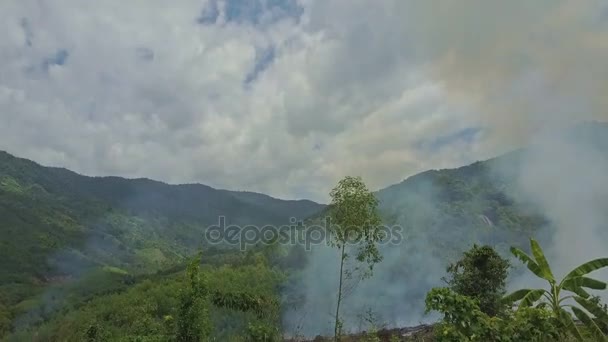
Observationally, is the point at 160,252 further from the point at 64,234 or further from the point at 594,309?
the point at 594,309

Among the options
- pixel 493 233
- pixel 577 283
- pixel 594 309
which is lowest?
pixel 594 309

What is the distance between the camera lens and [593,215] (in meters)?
116

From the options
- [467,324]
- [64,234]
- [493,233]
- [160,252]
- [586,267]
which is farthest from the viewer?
[160,252]

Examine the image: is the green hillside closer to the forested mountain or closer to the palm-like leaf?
the forested mountain

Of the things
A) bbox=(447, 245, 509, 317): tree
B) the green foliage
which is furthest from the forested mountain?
the green foliage

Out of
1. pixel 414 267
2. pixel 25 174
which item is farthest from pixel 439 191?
pixel 25 174

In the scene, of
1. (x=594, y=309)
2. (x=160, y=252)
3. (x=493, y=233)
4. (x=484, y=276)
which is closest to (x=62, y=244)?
(x=160, y=252)

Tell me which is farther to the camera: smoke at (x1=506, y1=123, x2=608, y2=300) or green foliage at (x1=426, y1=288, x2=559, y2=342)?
smoke at (x1=506, y1=123, x2=608, y2=300)

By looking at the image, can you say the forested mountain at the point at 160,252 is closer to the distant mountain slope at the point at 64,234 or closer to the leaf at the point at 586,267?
the distant mountain slope at the point at 64,234

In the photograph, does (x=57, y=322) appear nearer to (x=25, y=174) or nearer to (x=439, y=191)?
(x=439, y=191)

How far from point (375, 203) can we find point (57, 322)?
269ft

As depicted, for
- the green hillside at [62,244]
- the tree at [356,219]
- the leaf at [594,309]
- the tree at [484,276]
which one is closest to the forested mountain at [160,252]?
the green hillside at [62,244]

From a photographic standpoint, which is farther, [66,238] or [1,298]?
[66,238]

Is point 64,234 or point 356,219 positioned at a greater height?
point 64,234
